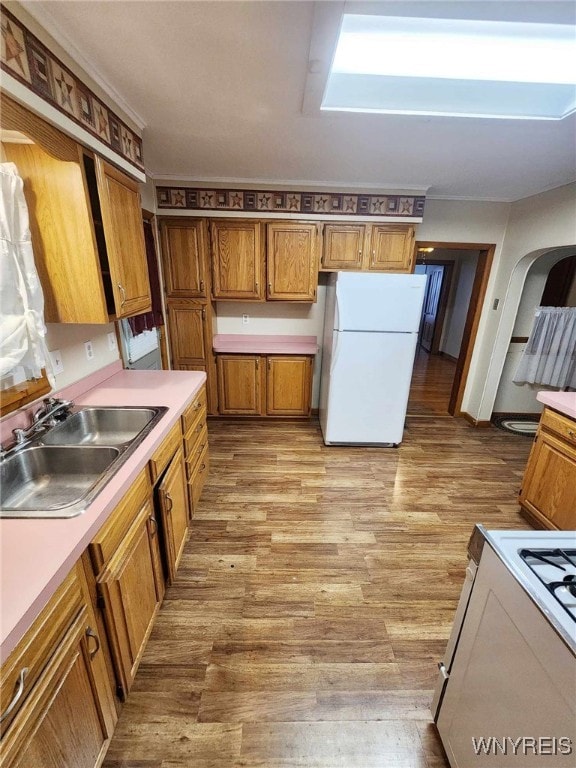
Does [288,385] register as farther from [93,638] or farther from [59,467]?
[93,638]

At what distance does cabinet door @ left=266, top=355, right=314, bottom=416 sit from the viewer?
3289 millimetres

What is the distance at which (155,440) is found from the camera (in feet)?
4.31

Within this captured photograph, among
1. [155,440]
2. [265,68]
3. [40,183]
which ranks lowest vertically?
[155,440]

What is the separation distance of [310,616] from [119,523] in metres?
1.07

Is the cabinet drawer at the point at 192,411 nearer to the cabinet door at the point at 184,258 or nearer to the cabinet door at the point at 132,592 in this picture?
the cabinet door at the point at 132,592

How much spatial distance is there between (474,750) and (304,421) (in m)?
2.78

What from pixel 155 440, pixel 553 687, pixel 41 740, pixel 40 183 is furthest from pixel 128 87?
pixel 553 687

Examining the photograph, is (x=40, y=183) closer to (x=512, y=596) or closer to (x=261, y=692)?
(x=512, y=596)

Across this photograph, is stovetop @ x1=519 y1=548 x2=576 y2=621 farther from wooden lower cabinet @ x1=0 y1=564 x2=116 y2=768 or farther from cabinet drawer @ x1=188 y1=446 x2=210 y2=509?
cabinet drawer @ x1=188 y1=446 x2=210 y2=509

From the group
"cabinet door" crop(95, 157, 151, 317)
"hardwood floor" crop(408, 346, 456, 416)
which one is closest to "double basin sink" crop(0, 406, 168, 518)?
"cabinet door" crop(95, 157, 151, 317)

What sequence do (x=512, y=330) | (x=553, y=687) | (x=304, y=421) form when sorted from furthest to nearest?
(x=304, y=421), (x=512, y=330), (x=553, y=687)

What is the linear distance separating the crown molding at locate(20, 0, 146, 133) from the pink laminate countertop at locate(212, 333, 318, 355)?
195 centimetres

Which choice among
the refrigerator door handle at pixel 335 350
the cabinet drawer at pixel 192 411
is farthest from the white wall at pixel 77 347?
the refrigerator door handle at pixel 335 350

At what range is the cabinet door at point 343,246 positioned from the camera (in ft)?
9.53
